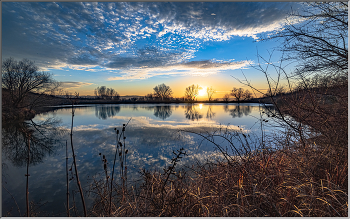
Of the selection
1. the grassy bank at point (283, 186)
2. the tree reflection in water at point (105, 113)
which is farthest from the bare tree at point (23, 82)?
the grassy bank at point (283, 186)

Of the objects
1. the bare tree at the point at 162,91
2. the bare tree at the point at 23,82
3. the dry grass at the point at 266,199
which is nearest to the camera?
the dry grass at the point at 266,199

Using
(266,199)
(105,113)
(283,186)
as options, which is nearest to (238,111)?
(105,113)

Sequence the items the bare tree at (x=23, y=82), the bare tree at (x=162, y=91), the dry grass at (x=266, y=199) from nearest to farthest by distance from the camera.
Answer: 1. the dry grass at (x=266, y=199)
2. the bare tree at (x=23, y=82)
3. the bare tree at (x=162, y=91)

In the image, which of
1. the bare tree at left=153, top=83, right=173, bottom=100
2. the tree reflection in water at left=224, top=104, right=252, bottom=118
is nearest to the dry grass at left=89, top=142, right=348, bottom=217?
the tree reflection in water at left=224, top=104, right=252, bottom=118

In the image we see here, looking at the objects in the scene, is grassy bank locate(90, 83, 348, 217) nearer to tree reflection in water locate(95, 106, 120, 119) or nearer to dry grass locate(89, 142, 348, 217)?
dry grass locate(89, 142, 348, 217)

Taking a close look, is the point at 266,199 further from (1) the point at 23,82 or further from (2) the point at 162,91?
(2) the point at 162,91

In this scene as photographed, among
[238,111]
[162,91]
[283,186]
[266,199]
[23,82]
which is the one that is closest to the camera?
[266,199]

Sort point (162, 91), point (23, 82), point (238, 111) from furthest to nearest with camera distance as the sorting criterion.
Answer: point (162, 91), point (238, 111), point (23, 82)

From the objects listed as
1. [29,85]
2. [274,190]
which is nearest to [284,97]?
[274,190]

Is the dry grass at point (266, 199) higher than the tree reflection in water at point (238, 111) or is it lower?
higher

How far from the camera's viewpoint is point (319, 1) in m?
4.00

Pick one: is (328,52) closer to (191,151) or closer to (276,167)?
(276,167)

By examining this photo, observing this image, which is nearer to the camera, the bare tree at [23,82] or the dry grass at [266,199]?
the dry grass at [266,199]

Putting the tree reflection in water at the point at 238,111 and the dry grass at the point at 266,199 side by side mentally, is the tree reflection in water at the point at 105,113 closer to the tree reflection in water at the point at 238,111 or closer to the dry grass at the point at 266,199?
the tree reflection in water at the point at 238,111
